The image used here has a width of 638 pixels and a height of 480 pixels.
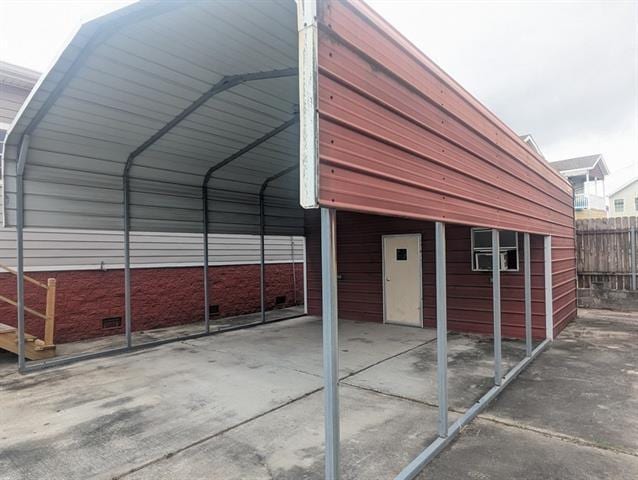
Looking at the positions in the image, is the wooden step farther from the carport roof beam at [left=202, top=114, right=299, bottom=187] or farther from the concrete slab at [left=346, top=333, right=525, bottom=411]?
the concrete slab at [left=346, top=333, right=525, bottom=411]

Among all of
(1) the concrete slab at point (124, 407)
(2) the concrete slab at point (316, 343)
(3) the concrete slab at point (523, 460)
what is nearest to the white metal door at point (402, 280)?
(2) the concrete slab at point (316, 343)

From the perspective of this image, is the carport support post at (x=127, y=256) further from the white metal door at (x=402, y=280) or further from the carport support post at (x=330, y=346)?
the carport support post at (x=330, y=346)

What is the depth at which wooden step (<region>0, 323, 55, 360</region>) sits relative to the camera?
5.59 metres

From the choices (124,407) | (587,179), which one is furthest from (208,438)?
(587,179)

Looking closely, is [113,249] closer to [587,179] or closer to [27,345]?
[27,345]

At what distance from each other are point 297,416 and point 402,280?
5.11 m

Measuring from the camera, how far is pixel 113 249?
765 cm

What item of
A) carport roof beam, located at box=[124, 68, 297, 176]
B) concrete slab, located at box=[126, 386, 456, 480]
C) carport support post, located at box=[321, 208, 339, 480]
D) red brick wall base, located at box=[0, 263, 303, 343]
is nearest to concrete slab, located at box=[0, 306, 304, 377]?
red brick wall base, located at box=[0, 263, 303, 343]

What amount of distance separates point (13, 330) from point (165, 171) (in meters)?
3.21

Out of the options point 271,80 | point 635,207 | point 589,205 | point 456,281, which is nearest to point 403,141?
point 271,80

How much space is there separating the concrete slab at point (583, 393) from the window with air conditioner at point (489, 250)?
150 centimetres

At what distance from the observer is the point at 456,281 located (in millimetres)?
7695

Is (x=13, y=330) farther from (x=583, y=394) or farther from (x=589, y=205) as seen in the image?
(x=589, y=205)

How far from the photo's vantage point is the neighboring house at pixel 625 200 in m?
26.3
